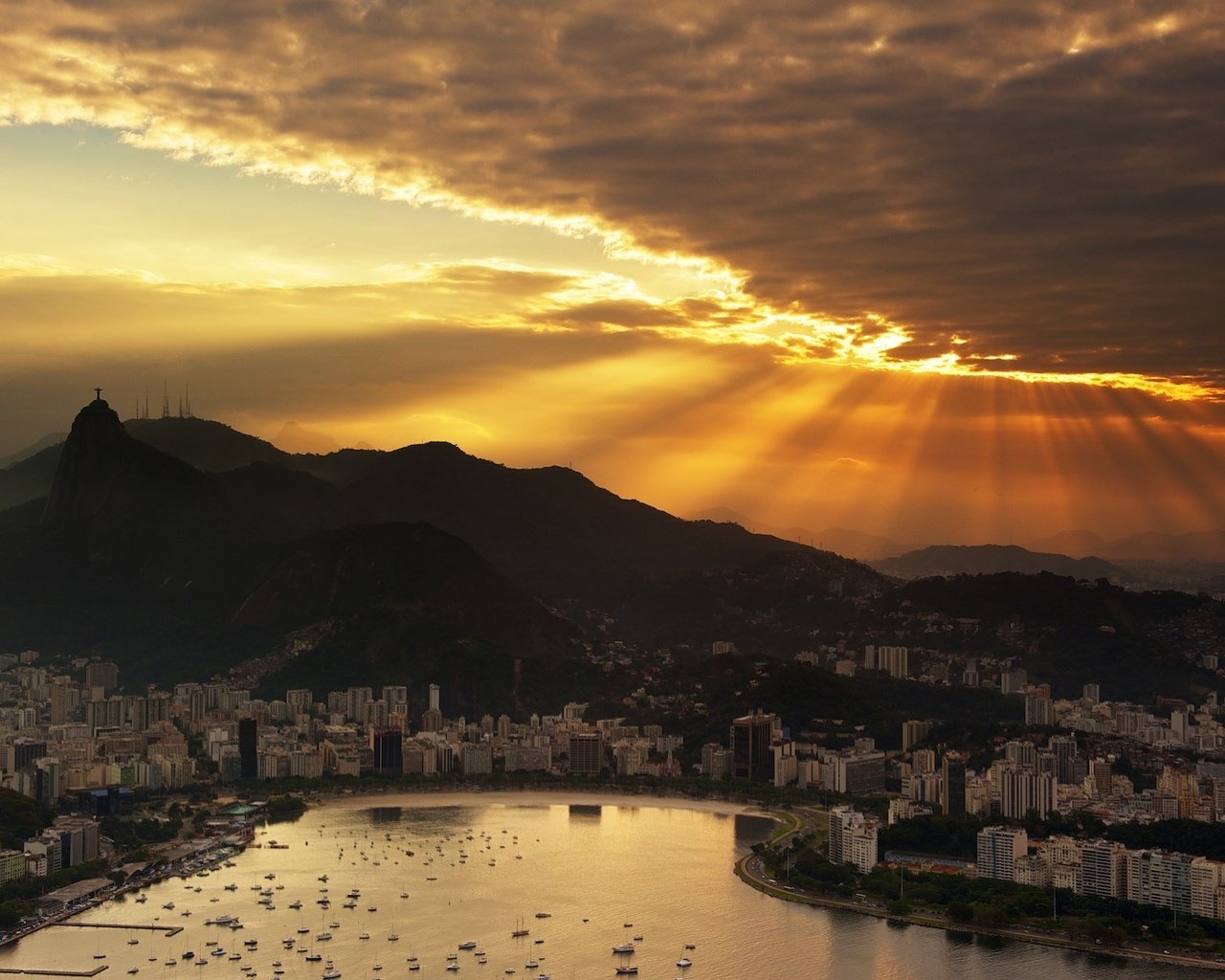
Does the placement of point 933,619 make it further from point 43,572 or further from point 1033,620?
point 43,572

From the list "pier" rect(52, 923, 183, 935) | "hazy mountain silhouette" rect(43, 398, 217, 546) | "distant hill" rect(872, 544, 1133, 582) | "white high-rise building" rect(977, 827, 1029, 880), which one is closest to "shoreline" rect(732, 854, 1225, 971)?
"white high-rise building" rect(977, 827, 1029, 880)

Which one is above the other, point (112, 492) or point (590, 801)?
point (112, 492)

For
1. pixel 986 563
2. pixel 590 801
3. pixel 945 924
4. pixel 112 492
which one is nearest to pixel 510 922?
pixel 945 924

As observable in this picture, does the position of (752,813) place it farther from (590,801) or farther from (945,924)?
(945,924)

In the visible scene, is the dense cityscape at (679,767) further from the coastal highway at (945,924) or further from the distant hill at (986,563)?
the distant hill at (986,563)

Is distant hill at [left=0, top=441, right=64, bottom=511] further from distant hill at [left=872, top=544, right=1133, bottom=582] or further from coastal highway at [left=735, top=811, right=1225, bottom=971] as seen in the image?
coastal highway at [left=735, top=811, right=1225, bottom=971]

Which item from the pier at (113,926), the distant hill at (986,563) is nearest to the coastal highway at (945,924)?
the pier at (113,926)
